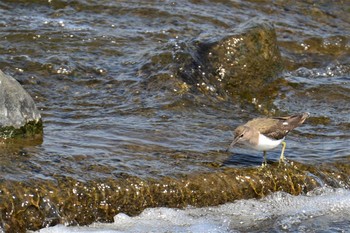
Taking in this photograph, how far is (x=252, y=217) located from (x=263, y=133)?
956mm

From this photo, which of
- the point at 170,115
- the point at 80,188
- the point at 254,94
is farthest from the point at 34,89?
the point at 80,188

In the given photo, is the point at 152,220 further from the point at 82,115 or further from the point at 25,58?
the point at 25,58

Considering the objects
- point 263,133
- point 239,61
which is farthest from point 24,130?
point 239,61

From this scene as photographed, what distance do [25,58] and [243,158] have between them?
170 inches

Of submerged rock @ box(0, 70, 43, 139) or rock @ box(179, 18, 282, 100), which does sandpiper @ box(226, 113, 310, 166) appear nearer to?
submerged rock @ box(0, 70, 43, 139)

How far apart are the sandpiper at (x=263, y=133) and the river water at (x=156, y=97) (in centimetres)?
30

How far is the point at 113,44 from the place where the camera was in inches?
531

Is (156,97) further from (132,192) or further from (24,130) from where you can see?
(132,192)

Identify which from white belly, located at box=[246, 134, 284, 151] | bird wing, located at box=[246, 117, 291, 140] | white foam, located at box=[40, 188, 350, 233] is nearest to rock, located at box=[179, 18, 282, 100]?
bird wing, located at box=[246, 117, 291, 140]

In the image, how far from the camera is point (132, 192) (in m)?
8.17

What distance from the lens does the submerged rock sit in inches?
351

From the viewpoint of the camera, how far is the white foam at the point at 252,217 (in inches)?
313

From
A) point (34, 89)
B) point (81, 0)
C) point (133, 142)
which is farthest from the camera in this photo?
point (81, 0)

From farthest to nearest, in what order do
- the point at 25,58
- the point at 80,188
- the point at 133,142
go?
the point at 25,58 → the point at 133,142 → the point at 80,188
